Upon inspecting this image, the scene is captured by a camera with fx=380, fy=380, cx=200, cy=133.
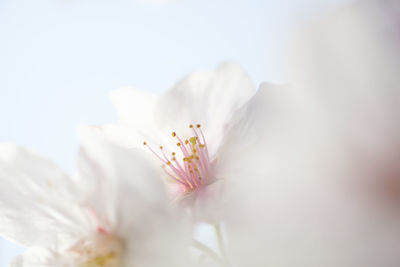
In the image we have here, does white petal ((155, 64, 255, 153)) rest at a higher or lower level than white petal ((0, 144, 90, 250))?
higher

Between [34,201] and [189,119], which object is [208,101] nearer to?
[189,119]

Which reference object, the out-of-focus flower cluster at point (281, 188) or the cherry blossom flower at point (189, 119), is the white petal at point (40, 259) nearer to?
the out-of-focus flower cluster at point (281, 188)

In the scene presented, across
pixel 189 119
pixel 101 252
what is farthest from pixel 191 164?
pixel 101 252

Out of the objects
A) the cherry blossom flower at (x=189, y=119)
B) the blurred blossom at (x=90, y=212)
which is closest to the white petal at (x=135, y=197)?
the blurred blossom at (x=90, y=212)

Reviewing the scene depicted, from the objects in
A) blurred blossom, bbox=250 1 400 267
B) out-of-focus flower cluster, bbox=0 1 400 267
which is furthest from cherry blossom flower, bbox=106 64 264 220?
blurred blossom, bbox=250 1 400 267

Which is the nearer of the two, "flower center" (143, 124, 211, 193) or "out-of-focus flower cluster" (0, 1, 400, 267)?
"out-of-focus flower cluster" (0, 1, 400, 267)

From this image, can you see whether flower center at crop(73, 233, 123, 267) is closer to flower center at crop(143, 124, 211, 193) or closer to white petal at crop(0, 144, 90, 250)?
white petal at crop(0, 144, 90, 250)
